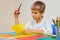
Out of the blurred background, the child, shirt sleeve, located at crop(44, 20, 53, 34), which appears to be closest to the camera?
shirt sleeve, located at crop(44, 20, 53, 34)

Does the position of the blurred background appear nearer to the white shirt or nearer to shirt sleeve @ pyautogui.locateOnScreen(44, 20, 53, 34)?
the white shirt

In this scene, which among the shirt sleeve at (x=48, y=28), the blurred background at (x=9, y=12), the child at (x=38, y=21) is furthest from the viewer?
the blurred background at (x=9, y=12)

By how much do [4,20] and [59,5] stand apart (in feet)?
2.85

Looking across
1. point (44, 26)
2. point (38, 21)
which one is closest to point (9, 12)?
point (38, 21)

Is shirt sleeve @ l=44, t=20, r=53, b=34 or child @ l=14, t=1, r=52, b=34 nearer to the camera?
shirt sleeve @ l=44, t=20, r=53, b=34

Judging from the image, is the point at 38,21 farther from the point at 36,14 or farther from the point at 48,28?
the point at 48,28

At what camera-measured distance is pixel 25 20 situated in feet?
7.27

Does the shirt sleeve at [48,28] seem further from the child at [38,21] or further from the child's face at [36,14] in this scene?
the child's face at [36,14]

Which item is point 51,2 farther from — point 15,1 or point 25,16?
point 15,1

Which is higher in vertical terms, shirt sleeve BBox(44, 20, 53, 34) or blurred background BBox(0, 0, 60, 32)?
blurred background BBox(0, 0, 60, 32)

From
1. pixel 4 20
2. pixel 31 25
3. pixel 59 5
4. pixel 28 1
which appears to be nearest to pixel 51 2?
pixel 59 5

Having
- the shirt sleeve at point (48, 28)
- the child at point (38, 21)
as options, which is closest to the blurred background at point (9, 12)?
the child at point (38, 21)

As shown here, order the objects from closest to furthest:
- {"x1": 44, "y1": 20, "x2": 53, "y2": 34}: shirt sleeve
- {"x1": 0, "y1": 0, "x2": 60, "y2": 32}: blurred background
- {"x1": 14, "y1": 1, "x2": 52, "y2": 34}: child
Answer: {"x1": 44, "y1": 20, "x2": 53, "y2": 34}: shirt sleeve → {"x1": 14, "y1": 1, "x2": 52, "y2": 34}: child → {"x1": 0, "y1": 0, "x2": 60, "y2": 32}: blurred background

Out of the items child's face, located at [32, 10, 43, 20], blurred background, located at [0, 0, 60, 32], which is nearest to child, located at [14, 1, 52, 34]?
child's face, located at [32, 10, 43, 20]
